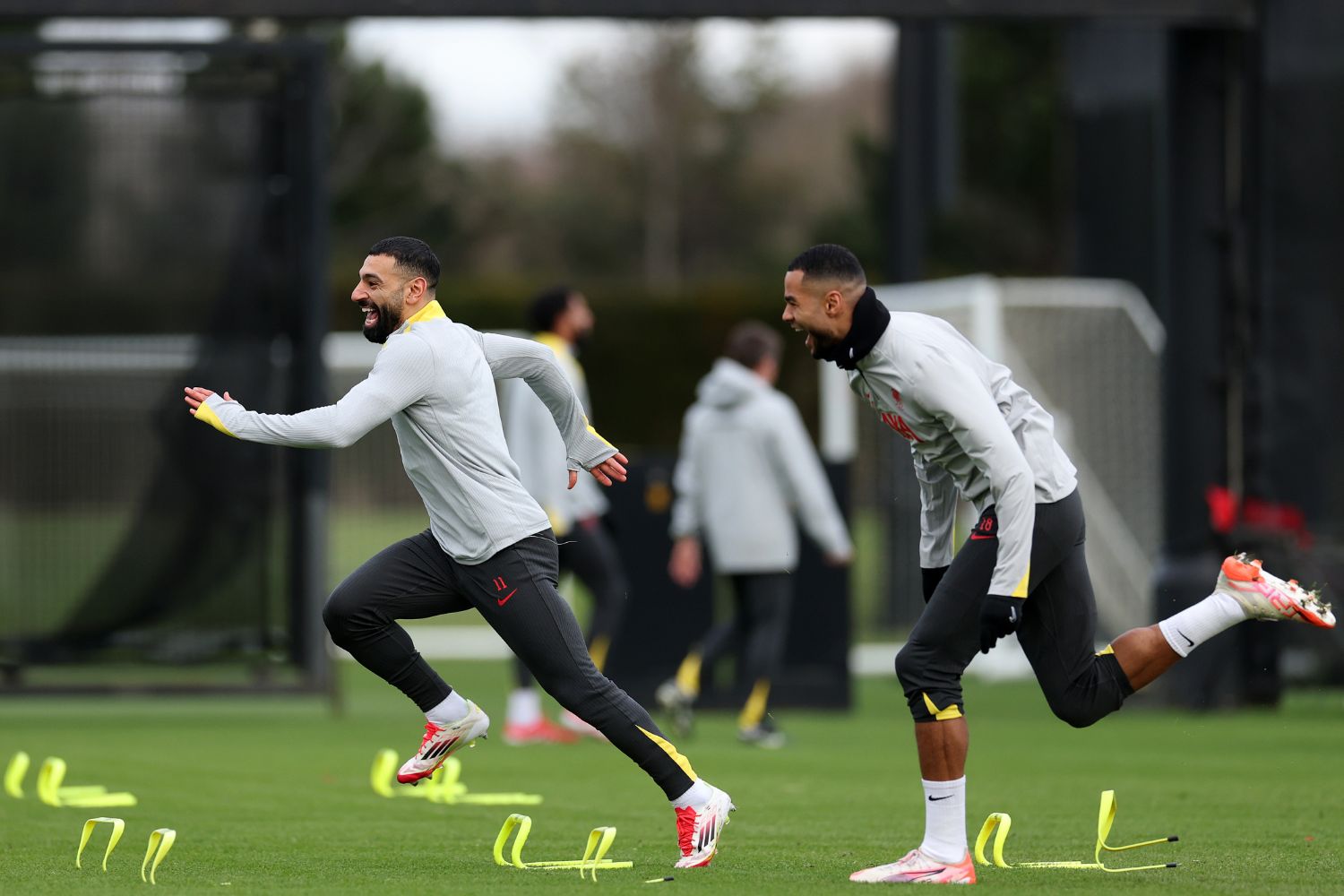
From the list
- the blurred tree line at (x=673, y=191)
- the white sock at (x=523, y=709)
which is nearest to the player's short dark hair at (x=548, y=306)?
the white sock at (x=523, y=709)

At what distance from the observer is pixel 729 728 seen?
488 inches

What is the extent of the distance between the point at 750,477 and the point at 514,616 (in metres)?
5.40

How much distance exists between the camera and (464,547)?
6629mm

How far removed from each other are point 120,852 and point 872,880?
101 inches

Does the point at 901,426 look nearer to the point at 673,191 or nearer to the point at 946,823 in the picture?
the point at 946,823

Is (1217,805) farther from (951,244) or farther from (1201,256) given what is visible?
(951,244)

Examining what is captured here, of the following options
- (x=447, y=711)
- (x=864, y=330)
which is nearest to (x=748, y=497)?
(x=447, y=711)

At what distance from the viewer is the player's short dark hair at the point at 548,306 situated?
37.1 ft

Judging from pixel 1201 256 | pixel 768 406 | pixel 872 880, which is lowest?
pixel 872 880

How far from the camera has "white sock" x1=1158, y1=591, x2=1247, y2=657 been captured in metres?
6.59

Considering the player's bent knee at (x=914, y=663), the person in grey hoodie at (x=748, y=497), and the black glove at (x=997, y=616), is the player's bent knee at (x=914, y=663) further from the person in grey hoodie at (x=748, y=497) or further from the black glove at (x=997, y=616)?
the person in grey hoodie at (x=748, y=497)

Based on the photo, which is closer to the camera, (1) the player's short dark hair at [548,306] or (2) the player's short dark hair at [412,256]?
(2) the player's short dark hair at [412,256]

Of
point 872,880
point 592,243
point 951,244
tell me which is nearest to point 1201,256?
point 872,880

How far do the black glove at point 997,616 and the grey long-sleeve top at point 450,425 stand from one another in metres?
1.51
